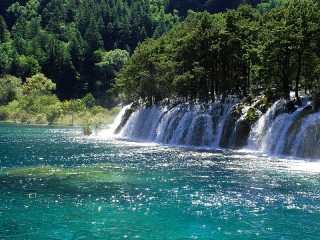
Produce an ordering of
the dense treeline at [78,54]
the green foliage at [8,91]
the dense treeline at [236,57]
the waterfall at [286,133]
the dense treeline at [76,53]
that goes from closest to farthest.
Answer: the waterfall at [286,133] < the dense treeline at [236,57] < the green foliage at [8,91] < the dense treeline at [78,54] < the dense treeline at [76,53]

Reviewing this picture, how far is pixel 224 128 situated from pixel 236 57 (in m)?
13.2

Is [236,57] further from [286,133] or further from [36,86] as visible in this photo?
[36,86]

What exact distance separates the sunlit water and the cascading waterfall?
134 inches

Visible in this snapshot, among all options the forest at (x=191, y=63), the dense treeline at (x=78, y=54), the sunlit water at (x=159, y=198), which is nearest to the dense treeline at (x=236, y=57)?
the forest at (x=191, y=63)

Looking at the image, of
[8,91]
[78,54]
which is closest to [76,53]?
[78,54]

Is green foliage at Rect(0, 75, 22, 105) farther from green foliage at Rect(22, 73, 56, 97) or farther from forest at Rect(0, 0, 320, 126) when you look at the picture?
green foliage at Rect(22, 73, 56, 97)

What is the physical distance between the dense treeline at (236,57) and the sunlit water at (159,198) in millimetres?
13777

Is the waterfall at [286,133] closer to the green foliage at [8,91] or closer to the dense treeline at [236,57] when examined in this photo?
the dense treeline at [236,57]

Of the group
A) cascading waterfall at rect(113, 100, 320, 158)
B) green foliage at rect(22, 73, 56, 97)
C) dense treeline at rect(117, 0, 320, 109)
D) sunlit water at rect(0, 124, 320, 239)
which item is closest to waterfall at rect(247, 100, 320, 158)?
cascading waterfall at rect(113, 100, 320, 158)

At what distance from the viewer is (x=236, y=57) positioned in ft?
197

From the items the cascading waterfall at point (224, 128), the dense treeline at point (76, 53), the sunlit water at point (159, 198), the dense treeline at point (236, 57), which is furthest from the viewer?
the dense treeline at point (76, 53)

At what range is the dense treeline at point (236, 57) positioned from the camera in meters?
46.4

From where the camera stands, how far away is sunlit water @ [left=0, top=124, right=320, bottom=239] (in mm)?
18203

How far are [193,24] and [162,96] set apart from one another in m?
14.6
